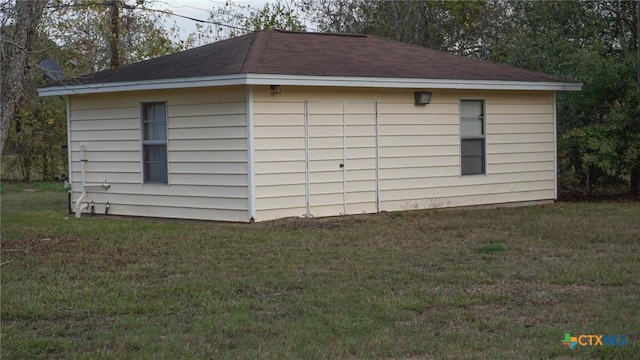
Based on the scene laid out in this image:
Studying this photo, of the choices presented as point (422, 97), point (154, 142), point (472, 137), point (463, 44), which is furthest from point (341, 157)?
point (463, 44)

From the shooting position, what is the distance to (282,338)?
231 inches

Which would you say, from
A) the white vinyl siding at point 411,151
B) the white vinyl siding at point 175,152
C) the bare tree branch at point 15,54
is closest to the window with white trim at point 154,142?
the white vinyl siding at point 175,152

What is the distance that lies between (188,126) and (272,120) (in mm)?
1411

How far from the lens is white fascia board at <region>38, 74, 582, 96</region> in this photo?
39.3ft

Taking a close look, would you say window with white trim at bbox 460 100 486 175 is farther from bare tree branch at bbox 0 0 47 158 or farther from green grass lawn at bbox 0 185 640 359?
bare tree branch at bbox 0 0 47 158

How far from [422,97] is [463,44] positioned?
43.3 ft

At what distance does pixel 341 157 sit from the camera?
13.3 m

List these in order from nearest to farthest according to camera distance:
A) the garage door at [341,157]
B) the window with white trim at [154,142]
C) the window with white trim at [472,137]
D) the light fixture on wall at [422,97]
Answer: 1. the garage door at [341,157]
2. the window with white trim at [154,142]
3. the light fixture on wall at [422,97]
4. the window with white trim at [472,137]

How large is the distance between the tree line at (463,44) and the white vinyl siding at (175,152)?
1.29 m

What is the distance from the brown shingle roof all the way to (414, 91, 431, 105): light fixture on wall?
309 mm

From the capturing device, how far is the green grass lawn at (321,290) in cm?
571

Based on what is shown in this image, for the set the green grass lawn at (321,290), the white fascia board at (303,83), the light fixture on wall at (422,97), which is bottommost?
the green grass lawn at (321,290)

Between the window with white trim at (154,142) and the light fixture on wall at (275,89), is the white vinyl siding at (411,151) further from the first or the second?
the window with white trim at (154,142)

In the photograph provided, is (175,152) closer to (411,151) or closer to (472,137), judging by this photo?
(411,151)
